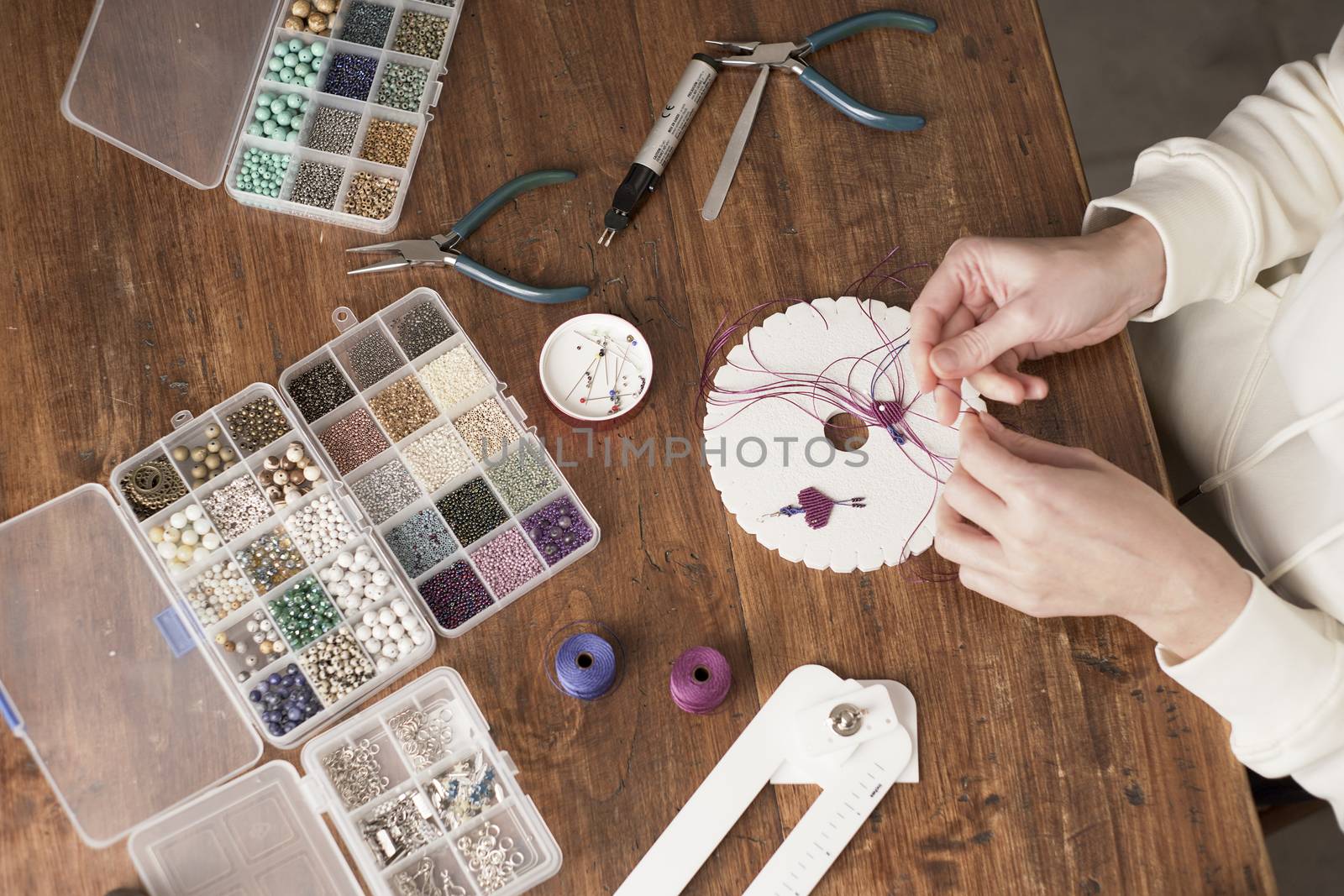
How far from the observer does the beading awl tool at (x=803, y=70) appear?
136cm

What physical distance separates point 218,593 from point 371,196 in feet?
1.85

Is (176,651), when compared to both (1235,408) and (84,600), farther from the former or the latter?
(1235,408)

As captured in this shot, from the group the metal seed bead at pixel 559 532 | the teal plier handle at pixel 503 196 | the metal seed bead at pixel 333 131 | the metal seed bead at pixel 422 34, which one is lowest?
the metal seed bead at pixel 559 532

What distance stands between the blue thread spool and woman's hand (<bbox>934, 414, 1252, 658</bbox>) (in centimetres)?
44

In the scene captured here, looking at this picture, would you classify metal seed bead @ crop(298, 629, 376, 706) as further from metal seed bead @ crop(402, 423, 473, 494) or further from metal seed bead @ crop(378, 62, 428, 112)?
metal seed bead @ crop(378, 62, 428, 112)

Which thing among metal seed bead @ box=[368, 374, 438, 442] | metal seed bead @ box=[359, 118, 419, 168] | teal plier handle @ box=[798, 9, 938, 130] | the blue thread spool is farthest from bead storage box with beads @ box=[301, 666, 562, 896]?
teal plier handle @ box=[798, 9, 938, 130]

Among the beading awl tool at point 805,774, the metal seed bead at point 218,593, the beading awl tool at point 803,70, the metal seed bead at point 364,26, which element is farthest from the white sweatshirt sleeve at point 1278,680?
the metal seed bead at point 364,26

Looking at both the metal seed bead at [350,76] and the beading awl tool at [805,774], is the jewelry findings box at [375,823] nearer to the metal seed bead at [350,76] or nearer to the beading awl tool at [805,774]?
the beading awl tool at [805,774]

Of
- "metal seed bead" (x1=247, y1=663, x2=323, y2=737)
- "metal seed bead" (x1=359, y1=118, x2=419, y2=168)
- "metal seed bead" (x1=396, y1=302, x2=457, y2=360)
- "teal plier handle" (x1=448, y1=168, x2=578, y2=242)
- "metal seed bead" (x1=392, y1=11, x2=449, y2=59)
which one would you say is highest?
"metal seed bead" (x1=392, y1=11, x2=449, y2=59)

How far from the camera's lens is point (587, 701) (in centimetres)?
118

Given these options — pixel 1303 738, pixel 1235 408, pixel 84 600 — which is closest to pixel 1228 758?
pixel 1303 738

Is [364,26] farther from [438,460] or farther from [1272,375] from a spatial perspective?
[1272,375]

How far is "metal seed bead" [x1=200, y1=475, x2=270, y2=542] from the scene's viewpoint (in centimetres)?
123

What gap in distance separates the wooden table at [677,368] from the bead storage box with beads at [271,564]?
0.05 meters
